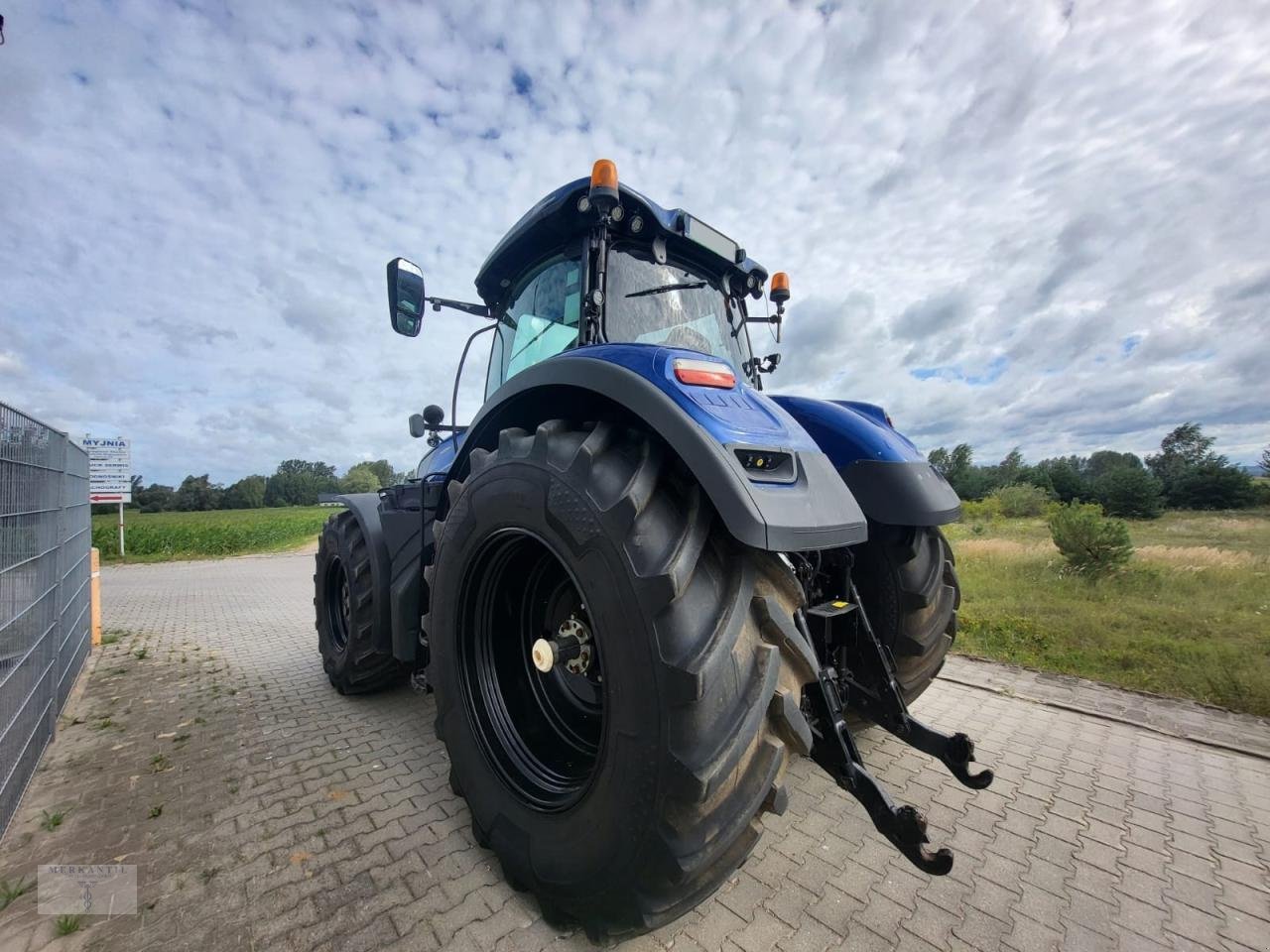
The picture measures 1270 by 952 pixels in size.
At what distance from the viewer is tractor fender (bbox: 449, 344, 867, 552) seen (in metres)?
1.37

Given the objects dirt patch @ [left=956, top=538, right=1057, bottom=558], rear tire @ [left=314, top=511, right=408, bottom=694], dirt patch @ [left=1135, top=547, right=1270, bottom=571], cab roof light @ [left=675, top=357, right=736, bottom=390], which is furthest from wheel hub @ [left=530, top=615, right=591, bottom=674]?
dirt patch @ [left=1135, top=547, right=1270, bottom=571]

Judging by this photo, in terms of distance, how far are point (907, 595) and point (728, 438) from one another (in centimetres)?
144

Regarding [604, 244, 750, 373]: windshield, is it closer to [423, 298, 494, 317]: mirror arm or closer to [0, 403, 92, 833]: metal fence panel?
[423, 298, 494, 317]: mirror arm

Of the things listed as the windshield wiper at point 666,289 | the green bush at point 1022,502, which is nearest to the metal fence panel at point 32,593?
the windshield wiper at point 666,289

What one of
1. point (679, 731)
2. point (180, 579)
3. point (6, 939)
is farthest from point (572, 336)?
point (180, 579)

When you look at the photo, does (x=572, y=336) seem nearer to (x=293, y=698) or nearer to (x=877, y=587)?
(x=877, y=587)

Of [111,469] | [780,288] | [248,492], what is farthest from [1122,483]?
[248,492]

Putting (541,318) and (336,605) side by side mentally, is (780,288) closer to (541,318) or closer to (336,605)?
(541,318)

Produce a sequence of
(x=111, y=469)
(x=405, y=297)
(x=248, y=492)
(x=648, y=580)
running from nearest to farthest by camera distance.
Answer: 1. (x=648, y=580)
2. (x=405, y=297)
3. (x=111, y=469)
4. (x=248, y=492)

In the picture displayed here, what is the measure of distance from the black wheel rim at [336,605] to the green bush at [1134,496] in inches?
1140

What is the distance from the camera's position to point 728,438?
1477 mm

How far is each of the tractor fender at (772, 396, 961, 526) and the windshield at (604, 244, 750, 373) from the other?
1.76ft

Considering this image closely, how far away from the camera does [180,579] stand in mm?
11938

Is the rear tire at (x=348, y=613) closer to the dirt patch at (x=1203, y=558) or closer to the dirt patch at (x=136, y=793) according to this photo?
the dirt patch at (x=136, y=793)
